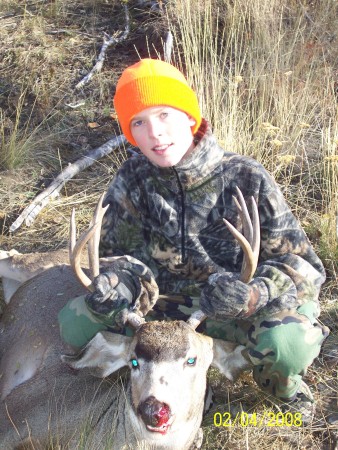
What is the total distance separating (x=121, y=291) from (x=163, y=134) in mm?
724

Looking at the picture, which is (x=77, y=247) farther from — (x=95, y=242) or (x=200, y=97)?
(x=200, y=97)

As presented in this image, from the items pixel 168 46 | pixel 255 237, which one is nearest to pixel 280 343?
pixel 255 237

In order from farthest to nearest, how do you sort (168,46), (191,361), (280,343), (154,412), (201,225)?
(168,46) → (201,225) → (280,343) → (191,361) → (154,412)

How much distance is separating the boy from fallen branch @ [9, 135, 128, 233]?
70.1 inches

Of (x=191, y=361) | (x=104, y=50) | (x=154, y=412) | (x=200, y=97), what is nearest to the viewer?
(x=154, y=412)

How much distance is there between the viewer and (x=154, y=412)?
2.73 meters

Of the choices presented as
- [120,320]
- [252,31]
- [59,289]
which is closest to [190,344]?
[120,320]

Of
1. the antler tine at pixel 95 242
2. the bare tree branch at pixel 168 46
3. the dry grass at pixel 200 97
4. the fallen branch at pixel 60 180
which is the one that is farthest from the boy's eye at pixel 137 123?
the bare tree branch at pixel 168 46

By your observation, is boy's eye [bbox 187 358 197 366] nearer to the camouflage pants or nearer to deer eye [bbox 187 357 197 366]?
deer eye [bbox 187 357 197 366]

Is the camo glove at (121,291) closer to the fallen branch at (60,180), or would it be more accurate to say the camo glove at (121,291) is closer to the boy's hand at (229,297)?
the boy's hand at (229,297)

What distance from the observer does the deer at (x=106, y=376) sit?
2.88 metres

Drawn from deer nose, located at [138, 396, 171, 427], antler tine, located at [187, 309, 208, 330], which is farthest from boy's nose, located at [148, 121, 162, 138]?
deer nose, located at [138, 396, 171, 427]

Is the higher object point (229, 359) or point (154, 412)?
point (154, 412)

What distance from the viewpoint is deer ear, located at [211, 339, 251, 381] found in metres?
3.24
